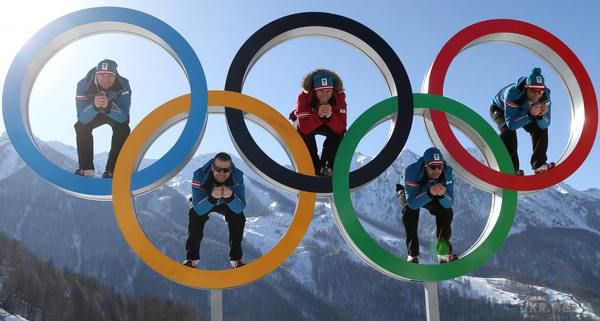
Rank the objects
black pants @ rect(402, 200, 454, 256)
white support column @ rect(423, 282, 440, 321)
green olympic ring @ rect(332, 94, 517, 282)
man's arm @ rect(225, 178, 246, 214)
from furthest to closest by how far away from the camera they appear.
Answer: black pants @ rect(402, 200, 454, 256)
white support column @ rect(423, 282, 440, 321)
man's arm @ rect(225, 178, 246, 214)
green olympic ring @ rect(332, 94, 517, 282)

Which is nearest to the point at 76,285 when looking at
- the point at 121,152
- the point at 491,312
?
the point at 121,152

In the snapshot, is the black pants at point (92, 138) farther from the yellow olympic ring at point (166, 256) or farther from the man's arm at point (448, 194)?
the man's arm at point (448, 194)

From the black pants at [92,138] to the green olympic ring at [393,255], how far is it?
138 inches

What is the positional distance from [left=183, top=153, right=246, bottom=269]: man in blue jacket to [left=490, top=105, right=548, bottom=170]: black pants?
4.82m

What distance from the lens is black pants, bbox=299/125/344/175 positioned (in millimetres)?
9266

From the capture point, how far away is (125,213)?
8.12 meters

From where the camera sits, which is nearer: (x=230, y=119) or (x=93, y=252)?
(x=230, y=119)

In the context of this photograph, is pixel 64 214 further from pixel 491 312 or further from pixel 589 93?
pixel 589 93

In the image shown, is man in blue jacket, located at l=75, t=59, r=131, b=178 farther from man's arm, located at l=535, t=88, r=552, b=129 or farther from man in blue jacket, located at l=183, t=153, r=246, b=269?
man's arm, located at l=535, t=88, r=552, b=129

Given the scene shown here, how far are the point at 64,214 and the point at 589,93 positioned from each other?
199808 millimetres

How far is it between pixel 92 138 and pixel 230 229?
2757 millimetres

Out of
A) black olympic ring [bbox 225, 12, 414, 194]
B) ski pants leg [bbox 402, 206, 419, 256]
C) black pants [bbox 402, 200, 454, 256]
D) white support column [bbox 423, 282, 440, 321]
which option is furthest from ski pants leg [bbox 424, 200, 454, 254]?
black olympic ring [bbox 225, 12, 414, 194]

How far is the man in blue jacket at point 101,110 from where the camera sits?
9.02 meters

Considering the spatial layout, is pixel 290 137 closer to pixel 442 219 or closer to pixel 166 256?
pixel 166 256
